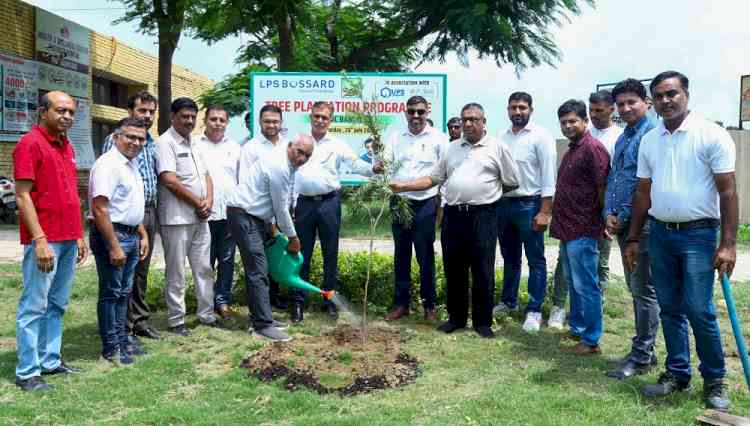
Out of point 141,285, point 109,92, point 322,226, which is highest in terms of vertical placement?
point 109,92

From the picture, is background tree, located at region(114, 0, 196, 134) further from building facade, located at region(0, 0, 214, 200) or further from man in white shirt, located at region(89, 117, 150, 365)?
man in white shirt, located at region(89, 117, 150, 365)

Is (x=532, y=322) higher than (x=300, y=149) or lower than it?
lower

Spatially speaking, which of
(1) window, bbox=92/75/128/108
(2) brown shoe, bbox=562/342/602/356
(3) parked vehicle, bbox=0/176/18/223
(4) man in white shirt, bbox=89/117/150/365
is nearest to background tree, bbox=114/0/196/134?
(3) parked vehicle, bbox=0/176/18/223

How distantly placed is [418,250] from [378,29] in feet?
42.7

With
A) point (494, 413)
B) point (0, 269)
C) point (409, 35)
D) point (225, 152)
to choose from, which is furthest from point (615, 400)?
point (409, 35)

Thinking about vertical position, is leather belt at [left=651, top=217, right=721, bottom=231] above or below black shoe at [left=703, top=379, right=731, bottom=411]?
above

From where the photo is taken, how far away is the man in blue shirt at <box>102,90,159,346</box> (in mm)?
5602

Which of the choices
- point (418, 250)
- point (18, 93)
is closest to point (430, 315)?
point (418, 250)

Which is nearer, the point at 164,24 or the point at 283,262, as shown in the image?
the point at 283,262

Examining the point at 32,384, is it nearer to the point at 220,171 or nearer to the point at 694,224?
the point at 220,171

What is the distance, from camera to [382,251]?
11.2m

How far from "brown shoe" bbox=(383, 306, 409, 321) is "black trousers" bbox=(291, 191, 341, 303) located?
652 millimetres

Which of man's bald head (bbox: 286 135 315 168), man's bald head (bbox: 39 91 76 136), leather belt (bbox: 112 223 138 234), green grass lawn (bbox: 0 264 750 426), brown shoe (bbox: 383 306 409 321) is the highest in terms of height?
man's bald head (bbox: 39 91 76 136)

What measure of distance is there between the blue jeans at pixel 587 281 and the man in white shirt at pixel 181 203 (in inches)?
127
